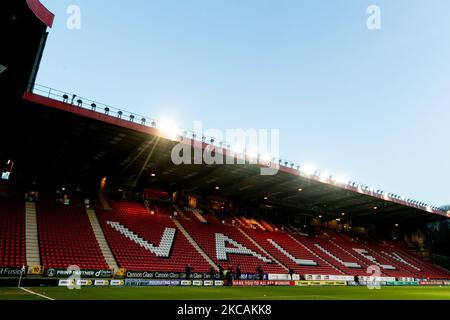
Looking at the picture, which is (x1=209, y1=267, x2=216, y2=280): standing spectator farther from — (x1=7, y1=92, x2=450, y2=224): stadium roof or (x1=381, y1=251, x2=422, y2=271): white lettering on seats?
(x1=381, y1=251, x2=422, y2=271): white lettering on seats

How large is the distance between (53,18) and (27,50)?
2.38 metres

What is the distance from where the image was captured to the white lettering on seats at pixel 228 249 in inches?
1270

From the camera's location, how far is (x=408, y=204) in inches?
1724

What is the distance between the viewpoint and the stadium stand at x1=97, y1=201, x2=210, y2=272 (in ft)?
85.1

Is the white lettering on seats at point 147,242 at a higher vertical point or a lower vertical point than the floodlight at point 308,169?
lower

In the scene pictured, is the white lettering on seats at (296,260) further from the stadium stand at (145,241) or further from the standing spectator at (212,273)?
the standing spectator at (212,273)

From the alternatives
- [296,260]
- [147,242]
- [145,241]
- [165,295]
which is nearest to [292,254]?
[296,260]

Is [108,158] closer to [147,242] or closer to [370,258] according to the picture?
[147,242]

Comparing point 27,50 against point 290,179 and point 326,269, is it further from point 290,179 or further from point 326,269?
point 326,269

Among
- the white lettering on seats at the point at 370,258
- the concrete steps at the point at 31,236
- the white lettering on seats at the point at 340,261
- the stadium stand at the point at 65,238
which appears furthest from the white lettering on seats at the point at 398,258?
the concrete steps at the point at 31,236

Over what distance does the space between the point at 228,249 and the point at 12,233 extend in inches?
746

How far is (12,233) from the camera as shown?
22656mm

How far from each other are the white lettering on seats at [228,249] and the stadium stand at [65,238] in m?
12.1

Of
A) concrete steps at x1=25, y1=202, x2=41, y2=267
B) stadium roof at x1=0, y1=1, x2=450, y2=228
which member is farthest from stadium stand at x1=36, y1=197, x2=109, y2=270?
stadium roof at x1=0, y1=1, x2=450, y2=228
